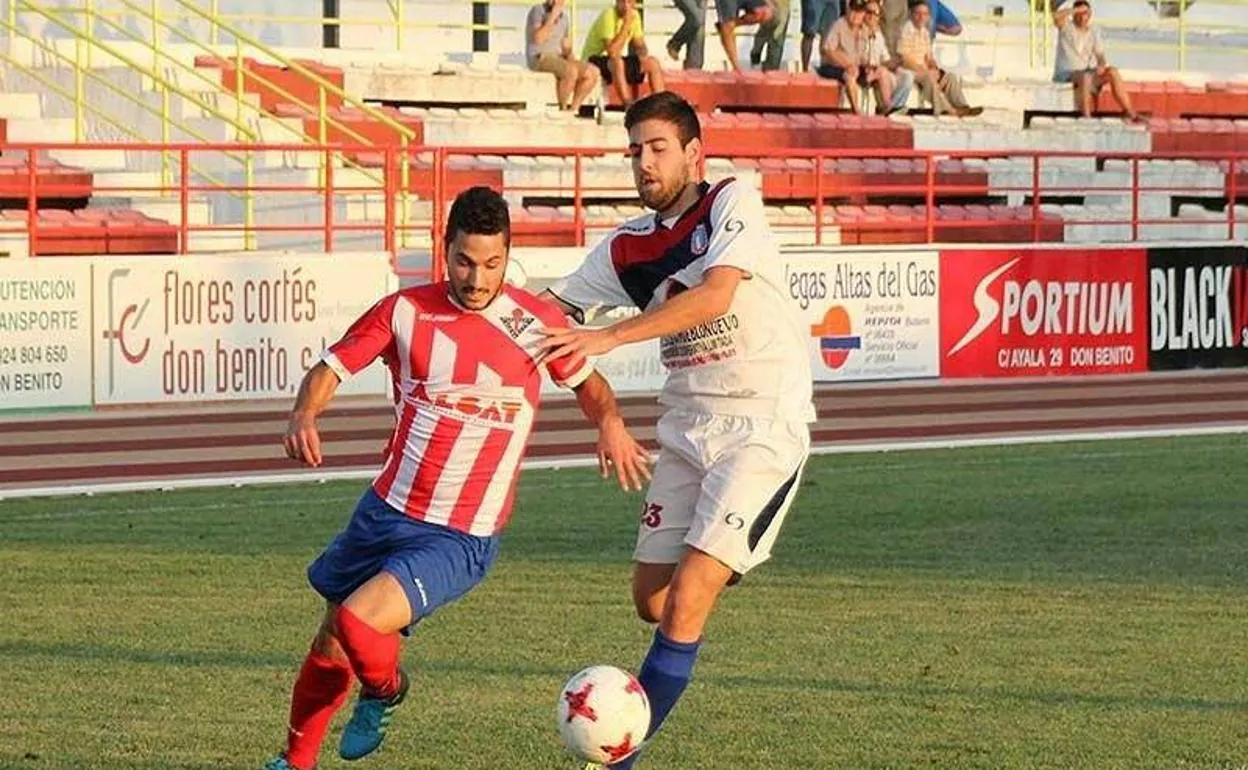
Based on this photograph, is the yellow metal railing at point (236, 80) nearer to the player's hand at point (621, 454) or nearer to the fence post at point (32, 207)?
the fence post at point (32, 207)

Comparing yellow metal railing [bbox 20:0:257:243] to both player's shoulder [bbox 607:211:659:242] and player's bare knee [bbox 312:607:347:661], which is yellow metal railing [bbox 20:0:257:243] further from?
player's bare knee [bbox 312:607:347:661]

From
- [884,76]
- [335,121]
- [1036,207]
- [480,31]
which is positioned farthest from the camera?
[480,31]

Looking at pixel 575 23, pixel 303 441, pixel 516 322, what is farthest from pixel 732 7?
pixel 303 441

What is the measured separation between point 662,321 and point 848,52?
22.1 m

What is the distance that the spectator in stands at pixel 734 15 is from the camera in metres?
29.5

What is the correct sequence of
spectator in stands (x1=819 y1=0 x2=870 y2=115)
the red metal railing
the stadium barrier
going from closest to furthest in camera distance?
1. the stadium barrier
2. the red metal railing
3. spectator in stands (x1=819 y1=0 x2=870 y2=115)

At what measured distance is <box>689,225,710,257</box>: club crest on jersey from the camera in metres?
7.38

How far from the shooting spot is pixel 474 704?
27.8 feet

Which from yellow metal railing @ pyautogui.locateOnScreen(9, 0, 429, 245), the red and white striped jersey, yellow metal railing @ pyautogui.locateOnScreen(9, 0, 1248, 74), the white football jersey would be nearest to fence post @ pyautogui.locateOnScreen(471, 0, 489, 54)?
yellow metal railing @ pyautogui.locateOnScreen(9, 0, 1248, 74)

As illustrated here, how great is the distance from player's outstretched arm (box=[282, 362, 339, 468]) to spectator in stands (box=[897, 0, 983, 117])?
2306cm

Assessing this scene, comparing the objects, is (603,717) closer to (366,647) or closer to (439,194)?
(366,647)

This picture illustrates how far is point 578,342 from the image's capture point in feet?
23.0

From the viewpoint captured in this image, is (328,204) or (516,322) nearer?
(516,322)

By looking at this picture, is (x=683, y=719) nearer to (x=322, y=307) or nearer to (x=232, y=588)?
(x=232, y=588)
